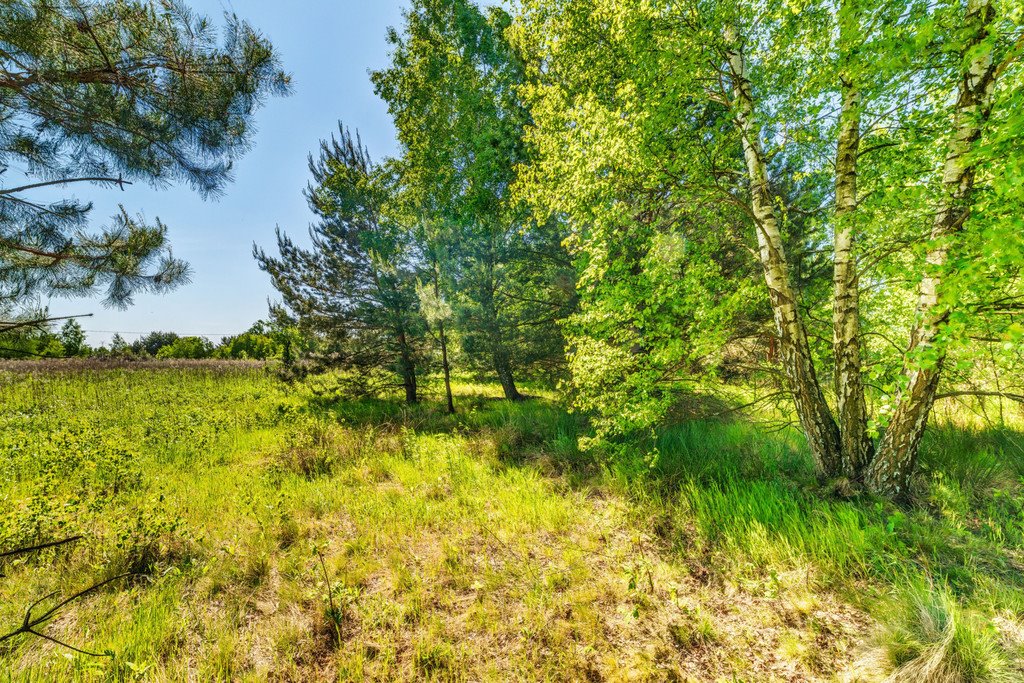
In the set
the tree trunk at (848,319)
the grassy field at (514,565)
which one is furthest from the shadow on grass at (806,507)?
the tree trunk at (848,319)

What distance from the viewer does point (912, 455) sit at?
4242 mm

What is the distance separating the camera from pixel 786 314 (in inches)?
187

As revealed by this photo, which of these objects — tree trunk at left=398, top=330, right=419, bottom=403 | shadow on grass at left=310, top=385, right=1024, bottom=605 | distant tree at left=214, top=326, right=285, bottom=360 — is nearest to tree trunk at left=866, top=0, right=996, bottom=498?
shadow on grass at left=310, top=385, right=1024, bottom=605

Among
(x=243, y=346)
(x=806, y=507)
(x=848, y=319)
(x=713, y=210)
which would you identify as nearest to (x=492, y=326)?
(x=713, y=210)

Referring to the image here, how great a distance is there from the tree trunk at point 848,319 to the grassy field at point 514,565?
0.64 metres

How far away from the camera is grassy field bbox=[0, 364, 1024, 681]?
Result: 290 centimetres

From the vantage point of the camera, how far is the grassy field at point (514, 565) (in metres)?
2.90

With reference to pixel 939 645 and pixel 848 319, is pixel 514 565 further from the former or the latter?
pixel 848 319

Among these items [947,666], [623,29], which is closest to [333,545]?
[947,666]

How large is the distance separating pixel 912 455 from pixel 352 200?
11945 mm

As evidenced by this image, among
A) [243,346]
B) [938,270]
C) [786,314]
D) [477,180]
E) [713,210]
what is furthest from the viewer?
[243,346]

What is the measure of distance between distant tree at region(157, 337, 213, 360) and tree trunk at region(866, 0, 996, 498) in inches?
1533

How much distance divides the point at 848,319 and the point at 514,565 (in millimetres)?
4756

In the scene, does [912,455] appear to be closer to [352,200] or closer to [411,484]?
[411,484]
